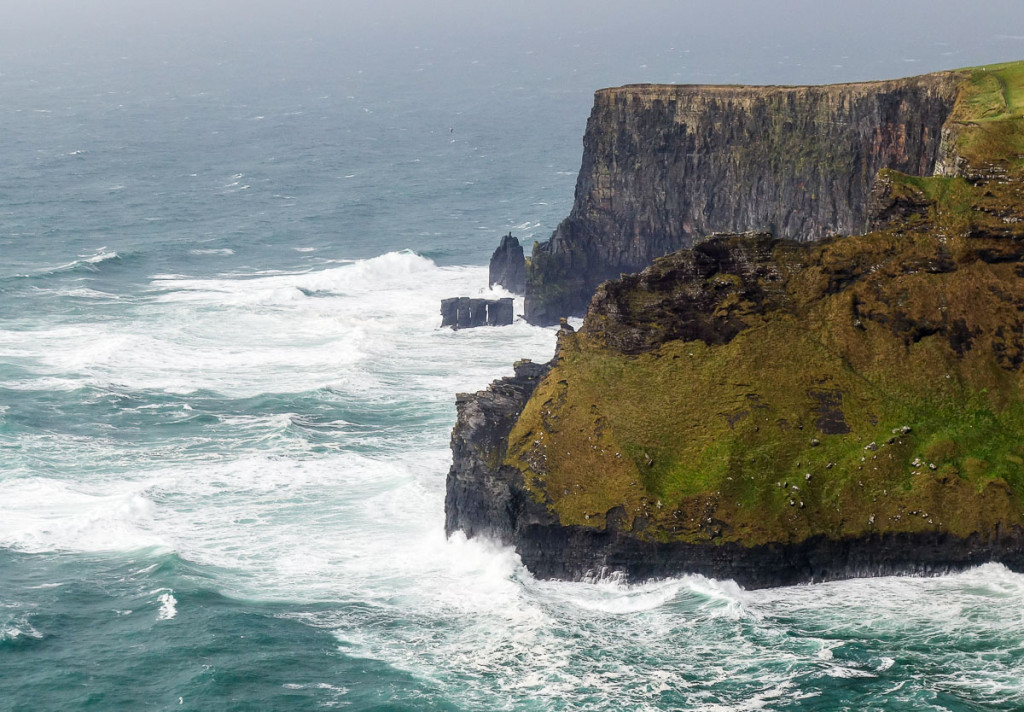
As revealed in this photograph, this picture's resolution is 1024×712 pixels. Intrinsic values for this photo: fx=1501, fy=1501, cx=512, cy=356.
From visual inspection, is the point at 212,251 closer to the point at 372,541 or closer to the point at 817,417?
the point at 372,541

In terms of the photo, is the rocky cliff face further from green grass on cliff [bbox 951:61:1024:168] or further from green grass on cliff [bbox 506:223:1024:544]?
green grass on cliff [bbox 506:223:1024:544]

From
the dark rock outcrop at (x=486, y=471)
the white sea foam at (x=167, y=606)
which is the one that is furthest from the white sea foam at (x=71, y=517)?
the dark rock outcrop at (x=486, y=471)

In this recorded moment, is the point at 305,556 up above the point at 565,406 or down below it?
below

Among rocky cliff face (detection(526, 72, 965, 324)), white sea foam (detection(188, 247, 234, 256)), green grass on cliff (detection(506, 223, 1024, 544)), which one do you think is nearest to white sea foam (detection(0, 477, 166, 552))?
green grass on cliff (detection(506, 223, 1024, 544))

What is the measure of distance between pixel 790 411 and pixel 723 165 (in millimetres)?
42569

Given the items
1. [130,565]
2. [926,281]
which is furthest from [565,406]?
[130,565]

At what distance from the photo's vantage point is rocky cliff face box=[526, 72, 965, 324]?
309ft

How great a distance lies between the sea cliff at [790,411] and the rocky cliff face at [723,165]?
62.5 feet

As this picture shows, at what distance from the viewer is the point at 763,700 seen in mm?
54688

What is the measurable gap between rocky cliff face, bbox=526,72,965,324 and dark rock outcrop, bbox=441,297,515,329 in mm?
2107

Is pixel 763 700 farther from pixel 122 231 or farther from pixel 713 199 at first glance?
pixel 122 231

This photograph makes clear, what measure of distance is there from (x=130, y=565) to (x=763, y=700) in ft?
107

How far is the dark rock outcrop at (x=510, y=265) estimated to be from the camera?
122625mm

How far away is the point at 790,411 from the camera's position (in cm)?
6700
